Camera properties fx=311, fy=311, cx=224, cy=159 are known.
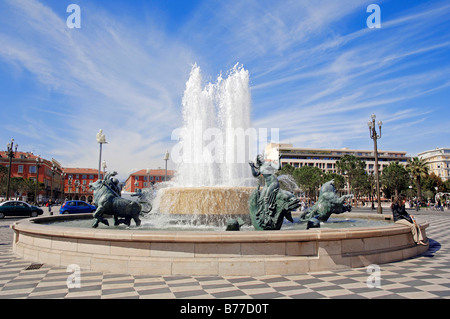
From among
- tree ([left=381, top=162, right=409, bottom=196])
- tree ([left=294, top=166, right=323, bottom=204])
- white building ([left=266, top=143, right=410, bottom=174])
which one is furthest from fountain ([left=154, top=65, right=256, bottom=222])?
white building ([left=266, top=143, right=410, bottom=174])

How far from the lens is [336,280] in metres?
5.17

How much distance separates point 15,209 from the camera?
2288 cm

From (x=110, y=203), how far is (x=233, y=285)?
17.1 feet

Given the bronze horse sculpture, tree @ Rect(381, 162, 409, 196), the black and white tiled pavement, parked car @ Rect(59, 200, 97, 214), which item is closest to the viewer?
the black and white tiled pavement

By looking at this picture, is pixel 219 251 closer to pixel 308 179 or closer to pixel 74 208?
pixel 74 208

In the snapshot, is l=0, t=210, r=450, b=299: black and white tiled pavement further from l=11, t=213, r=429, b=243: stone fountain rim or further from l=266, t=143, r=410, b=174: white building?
l=266, t=143, r=410, b=174: white building

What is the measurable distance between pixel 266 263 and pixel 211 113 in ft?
44.4

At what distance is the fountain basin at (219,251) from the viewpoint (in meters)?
5.51

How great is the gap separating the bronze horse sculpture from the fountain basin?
237 cm

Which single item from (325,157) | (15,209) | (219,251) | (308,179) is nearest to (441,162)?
(325,157)

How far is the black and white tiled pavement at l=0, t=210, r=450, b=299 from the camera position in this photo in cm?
444

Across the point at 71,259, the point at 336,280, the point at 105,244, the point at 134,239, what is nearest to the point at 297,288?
the point at 336,280

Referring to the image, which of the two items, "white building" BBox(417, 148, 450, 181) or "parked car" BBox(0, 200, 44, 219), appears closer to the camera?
"parked car" BBox(0, 200, 44, 219)
